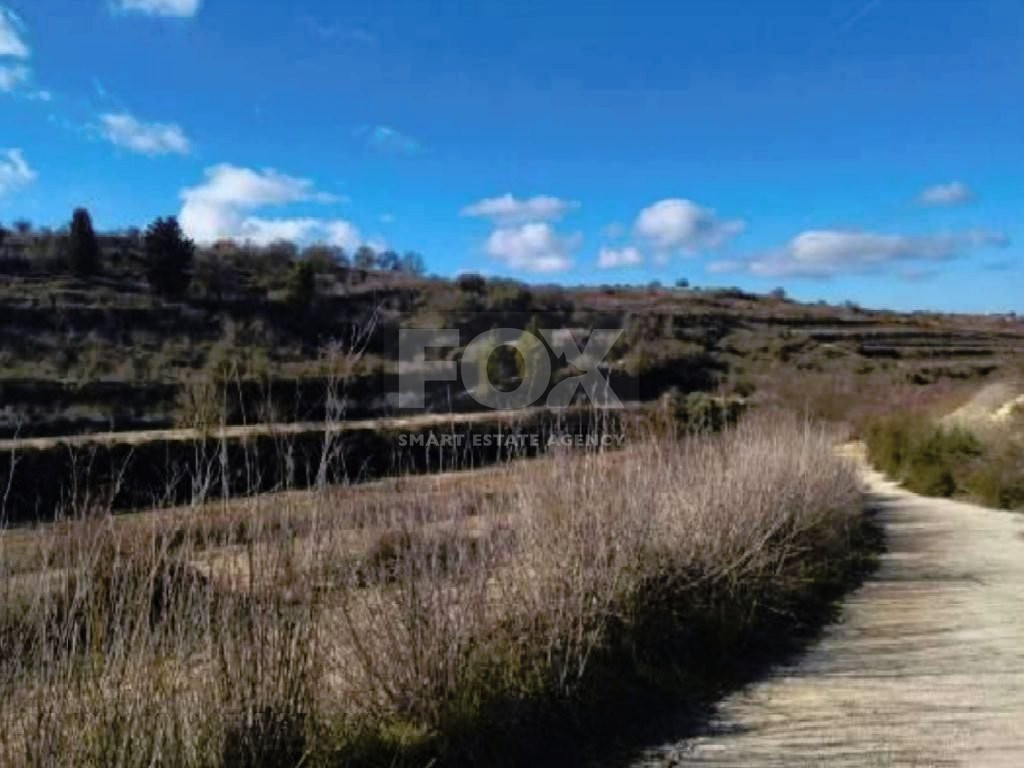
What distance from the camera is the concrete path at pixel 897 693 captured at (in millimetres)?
5691

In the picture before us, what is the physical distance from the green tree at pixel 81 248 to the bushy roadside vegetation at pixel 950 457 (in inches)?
1948

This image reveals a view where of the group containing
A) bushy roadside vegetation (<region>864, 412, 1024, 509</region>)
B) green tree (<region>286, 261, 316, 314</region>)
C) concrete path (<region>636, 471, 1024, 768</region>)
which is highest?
green tree (<region>286, 261, 316, 314</region>)

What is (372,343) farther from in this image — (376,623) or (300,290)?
(300,290)

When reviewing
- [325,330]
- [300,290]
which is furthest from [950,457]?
[300,290]

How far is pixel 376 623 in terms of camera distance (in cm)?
556

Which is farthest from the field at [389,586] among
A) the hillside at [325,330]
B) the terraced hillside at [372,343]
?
the hillside at [325,330]

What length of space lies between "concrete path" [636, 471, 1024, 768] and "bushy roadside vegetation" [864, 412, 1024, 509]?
1194 cm

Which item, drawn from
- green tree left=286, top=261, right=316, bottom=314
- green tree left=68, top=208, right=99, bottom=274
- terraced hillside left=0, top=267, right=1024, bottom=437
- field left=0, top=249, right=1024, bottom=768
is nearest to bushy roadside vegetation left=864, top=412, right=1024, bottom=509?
terraced hillside left=0, top=267, right=1024, bottom=437

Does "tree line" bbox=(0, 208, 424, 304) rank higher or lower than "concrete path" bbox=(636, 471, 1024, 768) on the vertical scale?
higher

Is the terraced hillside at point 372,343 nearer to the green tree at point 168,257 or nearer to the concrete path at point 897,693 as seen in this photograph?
the green tree at point 168,257

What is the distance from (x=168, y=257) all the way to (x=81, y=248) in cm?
624

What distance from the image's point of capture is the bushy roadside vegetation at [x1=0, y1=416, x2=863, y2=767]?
411cm

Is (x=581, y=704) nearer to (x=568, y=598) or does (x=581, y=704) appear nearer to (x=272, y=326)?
(x=568, y=598)

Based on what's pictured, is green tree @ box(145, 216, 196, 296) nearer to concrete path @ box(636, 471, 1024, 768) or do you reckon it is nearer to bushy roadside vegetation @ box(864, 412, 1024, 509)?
bushy roadside vegetation @ box(864, 412, 1024, 509)
